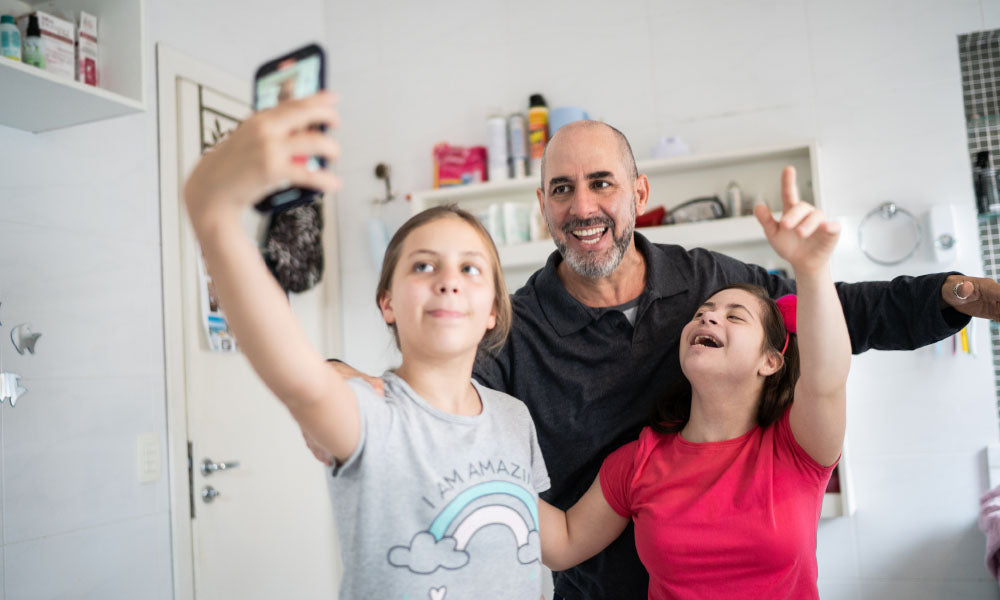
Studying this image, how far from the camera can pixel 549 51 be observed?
3.07 meters

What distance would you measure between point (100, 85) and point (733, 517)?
5.93 feet

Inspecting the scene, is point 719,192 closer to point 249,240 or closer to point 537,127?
point 537,127

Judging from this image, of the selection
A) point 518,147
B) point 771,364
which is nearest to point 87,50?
point 518,147

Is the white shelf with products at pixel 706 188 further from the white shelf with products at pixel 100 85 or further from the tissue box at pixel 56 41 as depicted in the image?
the tissue box at pixel 56 41

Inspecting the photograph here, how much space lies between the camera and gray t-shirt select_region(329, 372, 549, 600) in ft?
2.89

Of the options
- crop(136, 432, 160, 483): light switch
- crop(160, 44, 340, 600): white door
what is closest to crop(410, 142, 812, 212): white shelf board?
crop(160, 44, 340, 600): white door

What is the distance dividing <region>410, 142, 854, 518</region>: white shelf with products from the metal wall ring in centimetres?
21

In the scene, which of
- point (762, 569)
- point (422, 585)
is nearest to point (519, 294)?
point (762, 569)

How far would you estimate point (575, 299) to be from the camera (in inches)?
62.2

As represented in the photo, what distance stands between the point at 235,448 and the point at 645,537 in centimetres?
178

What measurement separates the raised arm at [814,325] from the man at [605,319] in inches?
14.3

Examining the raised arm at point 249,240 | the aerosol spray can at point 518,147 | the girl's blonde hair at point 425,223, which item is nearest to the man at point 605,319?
the girl's blonde hair at point 425,223

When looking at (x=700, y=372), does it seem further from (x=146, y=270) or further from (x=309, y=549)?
(x=309, y=549)

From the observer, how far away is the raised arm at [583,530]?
1.35 meters
